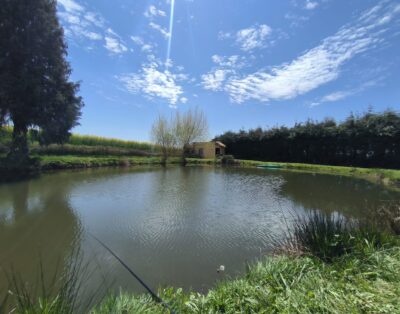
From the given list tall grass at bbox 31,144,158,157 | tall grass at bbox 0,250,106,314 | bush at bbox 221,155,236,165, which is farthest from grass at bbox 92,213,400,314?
bush at bbox 221,155,236,165

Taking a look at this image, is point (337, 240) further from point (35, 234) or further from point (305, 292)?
point (35, 234)

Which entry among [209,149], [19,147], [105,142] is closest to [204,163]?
[209,149]

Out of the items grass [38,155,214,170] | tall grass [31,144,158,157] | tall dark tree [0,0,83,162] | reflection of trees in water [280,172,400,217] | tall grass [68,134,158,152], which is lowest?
reflection of trees in water [280,172,400,217]

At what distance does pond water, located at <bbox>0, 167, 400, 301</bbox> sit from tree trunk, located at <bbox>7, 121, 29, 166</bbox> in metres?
3.21

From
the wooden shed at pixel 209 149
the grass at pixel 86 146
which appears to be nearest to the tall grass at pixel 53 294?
the grass at pixel 86 146

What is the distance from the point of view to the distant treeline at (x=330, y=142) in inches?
848

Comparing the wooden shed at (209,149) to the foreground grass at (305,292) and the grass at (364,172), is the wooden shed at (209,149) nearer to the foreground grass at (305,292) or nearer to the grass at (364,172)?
the grass at (364,172)

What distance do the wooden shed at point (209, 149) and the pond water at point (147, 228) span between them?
71.4 feet

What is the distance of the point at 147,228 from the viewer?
18.2ft

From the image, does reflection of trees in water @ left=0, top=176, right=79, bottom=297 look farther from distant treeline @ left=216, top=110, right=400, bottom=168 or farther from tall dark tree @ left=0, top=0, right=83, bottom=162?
distant treeline @ left=216, top=110, right=400, bottom=168

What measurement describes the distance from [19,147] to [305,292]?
16174 millimetres

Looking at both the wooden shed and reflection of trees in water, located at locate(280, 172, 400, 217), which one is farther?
the wooden shed

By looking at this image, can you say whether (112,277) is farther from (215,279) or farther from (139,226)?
(139,226)

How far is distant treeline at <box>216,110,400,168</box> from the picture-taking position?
21547 millimetres
